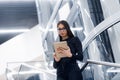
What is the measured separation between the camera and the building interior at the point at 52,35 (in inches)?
131

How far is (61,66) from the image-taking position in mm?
3002

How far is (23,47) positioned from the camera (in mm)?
12250

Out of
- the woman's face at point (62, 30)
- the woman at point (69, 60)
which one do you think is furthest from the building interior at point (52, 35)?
the woman's face at point (62, 30)

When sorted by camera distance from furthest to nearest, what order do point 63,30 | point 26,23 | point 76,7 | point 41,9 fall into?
point 26,23
point 41,9
point 76,7
point 63,30

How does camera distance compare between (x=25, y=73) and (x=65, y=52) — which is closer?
(x=65, y=52)

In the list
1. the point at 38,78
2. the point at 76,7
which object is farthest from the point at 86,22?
the point at 38,78

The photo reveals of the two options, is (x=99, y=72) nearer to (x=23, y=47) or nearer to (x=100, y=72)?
(x=100, y=72)

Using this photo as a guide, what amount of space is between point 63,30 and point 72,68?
48 cm

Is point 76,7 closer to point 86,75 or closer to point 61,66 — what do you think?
point 86,75

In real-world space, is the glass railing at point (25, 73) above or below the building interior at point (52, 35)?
below

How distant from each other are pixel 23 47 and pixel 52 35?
6.42 metres

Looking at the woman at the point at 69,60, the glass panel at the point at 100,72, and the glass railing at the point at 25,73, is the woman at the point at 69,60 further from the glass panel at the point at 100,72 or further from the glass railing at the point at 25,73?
the glass railing at the point at 25,73

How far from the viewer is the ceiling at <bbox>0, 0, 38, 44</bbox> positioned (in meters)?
10.8

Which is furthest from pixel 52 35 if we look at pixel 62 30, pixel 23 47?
pixel 23 47
